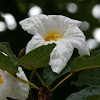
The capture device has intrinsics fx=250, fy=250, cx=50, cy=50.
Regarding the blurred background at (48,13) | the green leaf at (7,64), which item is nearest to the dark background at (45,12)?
the blurred background at (48,13)

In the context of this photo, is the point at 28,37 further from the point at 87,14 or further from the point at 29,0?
the point at 87,14

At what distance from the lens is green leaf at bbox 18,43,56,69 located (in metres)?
0.76

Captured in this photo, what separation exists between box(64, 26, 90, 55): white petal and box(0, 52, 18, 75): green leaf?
305mm

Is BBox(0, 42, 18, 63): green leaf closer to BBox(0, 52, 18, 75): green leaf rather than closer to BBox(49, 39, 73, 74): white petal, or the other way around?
BBox(0, 52, 18, 75): green leaf

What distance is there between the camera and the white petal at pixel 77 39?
971 millimetres

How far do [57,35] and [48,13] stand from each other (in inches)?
22.0

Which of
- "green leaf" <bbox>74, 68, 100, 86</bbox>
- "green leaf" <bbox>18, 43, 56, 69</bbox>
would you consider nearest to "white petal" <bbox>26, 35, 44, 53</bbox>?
"green leaf" <bbox>18, 43, 56, 69</bbox>

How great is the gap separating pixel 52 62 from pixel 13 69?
0.55 ft

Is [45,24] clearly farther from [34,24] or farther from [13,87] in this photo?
[13,87]

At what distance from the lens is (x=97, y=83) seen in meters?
0.98

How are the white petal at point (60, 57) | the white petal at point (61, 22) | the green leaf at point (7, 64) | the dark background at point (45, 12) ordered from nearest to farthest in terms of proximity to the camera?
the green leaf at point (7, 64) → the white petal at point (60, 57) → the white petal at point (61, 22) → the dark background at point (45, 12)

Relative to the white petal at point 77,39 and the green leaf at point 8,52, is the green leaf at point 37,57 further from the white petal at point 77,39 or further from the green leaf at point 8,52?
the white petal at point 77,39

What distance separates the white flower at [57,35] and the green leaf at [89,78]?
0.11 meters

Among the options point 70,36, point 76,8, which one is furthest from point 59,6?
point 70,36
